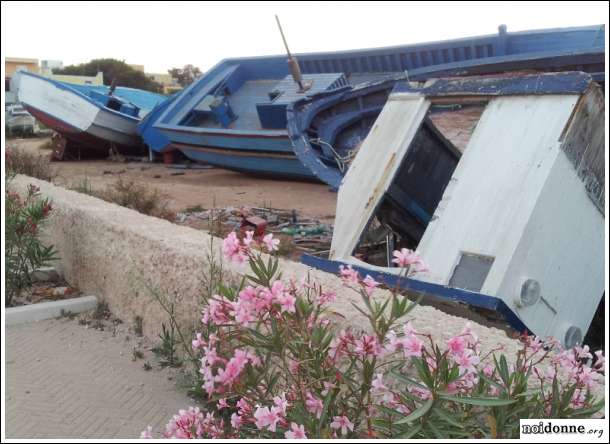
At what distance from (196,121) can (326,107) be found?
6558 millimetres

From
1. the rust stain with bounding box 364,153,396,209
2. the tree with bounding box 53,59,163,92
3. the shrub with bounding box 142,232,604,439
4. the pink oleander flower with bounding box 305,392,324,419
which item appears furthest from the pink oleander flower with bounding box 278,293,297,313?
the tree with bounding box 53,59,163,92

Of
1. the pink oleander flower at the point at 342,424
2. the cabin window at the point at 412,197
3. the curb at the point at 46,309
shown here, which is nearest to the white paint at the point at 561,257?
the cabin window at the point at 412,197

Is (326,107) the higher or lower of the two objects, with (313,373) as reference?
higher

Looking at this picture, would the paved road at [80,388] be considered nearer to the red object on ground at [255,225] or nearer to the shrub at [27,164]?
the red object on ground at [255,225]

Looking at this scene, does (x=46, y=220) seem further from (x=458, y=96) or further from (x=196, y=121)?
(x=196, y=121)

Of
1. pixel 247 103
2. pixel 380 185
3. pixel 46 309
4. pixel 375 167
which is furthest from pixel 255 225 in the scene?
pixel 247 103

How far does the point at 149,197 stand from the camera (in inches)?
315

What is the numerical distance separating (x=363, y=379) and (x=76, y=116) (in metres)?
17.5

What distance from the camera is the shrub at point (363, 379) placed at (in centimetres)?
169

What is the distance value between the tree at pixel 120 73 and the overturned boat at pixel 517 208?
4364 cm

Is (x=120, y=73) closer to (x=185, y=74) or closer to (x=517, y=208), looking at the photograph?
(x=185, y=74)

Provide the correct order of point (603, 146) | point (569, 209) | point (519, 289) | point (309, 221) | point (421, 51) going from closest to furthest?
point (519, 289)
point (569, 209)
point (603, 146)
point (309, 221)
point (421, 51)

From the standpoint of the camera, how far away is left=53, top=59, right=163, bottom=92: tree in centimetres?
4647

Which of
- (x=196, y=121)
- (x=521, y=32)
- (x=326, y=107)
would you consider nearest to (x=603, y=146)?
(x=326, y=107)
